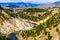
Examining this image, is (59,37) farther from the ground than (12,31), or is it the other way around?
(59,37)

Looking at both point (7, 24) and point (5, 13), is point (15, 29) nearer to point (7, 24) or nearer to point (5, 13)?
point (7, 24)

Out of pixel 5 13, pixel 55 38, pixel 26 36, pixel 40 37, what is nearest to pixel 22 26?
pixel 5 13

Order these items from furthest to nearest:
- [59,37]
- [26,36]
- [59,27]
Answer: [26,36] < [59,27] < [59,37]

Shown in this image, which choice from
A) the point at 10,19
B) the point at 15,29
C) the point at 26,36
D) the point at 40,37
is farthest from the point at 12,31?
the point at 40,37

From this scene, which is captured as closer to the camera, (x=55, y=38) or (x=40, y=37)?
(x=55, y=38)

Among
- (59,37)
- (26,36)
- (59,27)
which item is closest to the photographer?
(59,37)

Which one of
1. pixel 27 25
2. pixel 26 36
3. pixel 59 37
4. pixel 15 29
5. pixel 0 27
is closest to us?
pixel 59 37

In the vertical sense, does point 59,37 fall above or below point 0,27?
above

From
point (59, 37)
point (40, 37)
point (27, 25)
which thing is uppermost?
point (59, 37)

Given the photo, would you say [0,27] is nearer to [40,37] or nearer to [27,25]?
[27,25]
